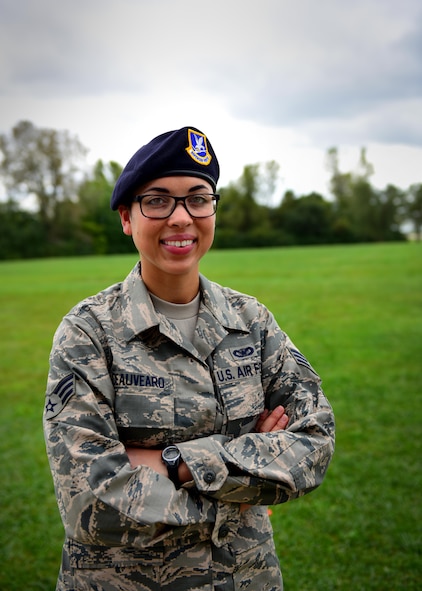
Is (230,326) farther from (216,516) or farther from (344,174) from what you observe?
(344,174)

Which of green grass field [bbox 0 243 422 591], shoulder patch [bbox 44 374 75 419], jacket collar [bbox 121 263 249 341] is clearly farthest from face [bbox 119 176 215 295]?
green grass field [bbox 0 243 422 591]

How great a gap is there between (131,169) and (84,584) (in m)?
1.23

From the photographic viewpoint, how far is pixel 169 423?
1.57m

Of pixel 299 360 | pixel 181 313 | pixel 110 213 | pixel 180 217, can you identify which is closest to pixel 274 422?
pixel 299 360

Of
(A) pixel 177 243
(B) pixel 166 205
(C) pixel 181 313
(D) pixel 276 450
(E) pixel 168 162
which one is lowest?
(D) pixel 276 450

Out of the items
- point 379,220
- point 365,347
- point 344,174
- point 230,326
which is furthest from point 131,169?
point 344,174

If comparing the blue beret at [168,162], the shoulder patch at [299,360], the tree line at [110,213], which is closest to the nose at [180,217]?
the blue beret at [168,162]

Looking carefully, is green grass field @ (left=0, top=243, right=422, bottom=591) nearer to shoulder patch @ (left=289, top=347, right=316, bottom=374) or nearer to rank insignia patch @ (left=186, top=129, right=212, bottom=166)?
shoulder patch @ (left=289, top=347, right=316, bottom=374)

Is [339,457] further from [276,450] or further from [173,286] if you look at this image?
[173,286]

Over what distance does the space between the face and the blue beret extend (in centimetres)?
2

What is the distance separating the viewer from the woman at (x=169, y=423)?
57.1 inches

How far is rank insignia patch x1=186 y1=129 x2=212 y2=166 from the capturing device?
1.62 meters

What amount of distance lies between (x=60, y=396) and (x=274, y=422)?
0.67 m

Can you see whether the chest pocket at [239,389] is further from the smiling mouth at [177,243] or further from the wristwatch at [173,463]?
the smiling mouth at [177,243]
